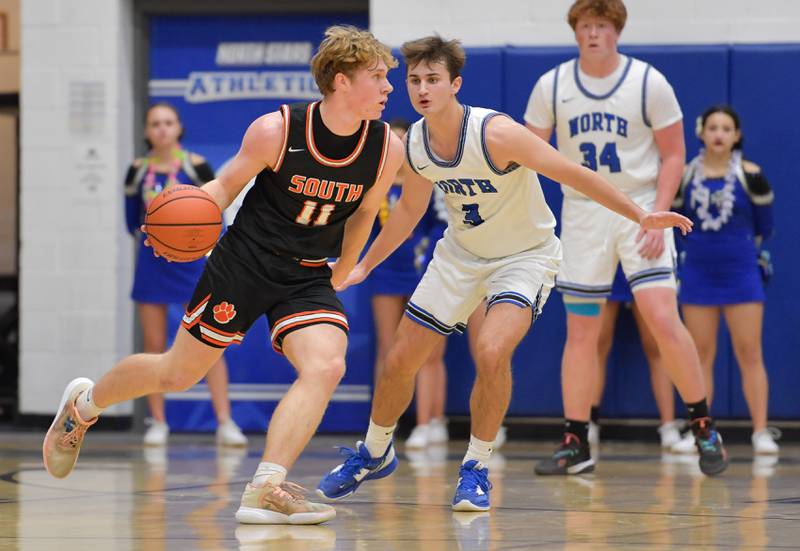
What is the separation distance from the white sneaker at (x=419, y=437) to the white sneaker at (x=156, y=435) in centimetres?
149

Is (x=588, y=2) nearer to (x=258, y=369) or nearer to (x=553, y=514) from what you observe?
(x=553, y=514)

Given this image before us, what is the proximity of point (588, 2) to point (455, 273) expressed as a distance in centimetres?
183

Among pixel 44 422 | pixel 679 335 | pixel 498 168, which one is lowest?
Answer: pixel 44 422

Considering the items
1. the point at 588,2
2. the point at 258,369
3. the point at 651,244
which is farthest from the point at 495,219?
the point at 258,369

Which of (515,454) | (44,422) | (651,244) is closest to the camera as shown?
(651,244)

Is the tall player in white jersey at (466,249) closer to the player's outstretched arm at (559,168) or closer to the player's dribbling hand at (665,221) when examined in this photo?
the player's outstretched arm at (559,168)

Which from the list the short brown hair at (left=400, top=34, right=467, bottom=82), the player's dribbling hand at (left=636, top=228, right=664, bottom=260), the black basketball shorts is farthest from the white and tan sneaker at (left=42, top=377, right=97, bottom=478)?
the player's dribbling hand at (left=636, top=228, right=664, bottom=260)

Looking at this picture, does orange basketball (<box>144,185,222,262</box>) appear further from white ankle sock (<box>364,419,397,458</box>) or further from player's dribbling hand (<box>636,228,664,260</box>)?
player's dribbling hand (<box>636,228,664,260</box>)

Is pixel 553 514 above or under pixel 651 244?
under

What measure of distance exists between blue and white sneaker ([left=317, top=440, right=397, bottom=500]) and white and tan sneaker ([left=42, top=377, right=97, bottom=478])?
0.95 metres

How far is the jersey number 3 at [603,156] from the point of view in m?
6.57

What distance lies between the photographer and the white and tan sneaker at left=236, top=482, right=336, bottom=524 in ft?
15.0

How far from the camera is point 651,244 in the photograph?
628 cm

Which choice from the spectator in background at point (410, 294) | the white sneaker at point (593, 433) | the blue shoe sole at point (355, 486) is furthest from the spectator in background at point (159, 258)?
the blue shoe sole at point (355, 486)
